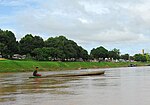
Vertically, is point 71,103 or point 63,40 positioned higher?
point 63,40

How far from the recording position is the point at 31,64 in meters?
104

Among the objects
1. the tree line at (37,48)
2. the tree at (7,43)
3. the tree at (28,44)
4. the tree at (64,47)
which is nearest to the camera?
the tree at (7,43)

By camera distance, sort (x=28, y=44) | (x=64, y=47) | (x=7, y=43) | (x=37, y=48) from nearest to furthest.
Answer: (x=7, y=43) → (x=37, y=48) → (x=28, y=44) → (x=64, y=47)

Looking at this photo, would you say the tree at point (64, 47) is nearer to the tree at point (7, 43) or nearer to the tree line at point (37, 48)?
the tree line at point (37, 48)

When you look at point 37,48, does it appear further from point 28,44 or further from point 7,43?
point 7,43

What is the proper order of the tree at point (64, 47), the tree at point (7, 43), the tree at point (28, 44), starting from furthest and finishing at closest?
the tree at point (64, 47), the tree at point (28, 44), the tree at point (7, 43)

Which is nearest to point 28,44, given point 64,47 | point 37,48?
point 37,48

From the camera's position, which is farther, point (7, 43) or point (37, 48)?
point (37, 48)

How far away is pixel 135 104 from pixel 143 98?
2.82m

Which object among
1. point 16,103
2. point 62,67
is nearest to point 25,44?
point 62,67

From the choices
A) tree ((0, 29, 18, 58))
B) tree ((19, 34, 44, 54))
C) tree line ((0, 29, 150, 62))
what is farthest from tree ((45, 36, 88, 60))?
tree ((0, 29, 18, 58))

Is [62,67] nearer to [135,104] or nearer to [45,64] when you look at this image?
[45,64]

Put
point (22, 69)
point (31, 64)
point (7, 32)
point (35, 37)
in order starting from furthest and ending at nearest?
point (35, 37), point (7, 32), point (31, 64), point (22, 69)

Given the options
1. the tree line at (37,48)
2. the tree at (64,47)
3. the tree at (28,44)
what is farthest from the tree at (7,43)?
the tree at (64,47)
